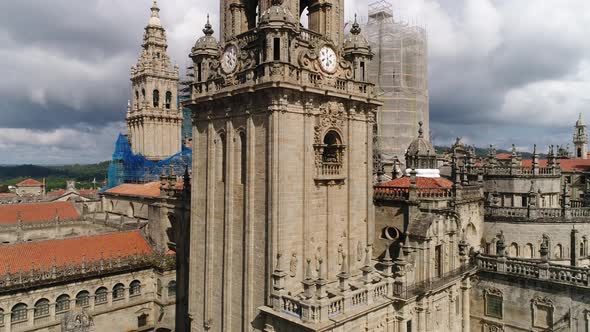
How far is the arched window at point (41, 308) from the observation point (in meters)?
31.5

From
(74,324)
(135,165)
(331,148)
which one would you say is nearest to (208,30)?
(331,148)

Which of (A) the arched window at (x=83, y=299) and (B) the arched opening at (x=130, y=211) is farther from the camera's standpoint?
(B) the arched opening at (x=130, y=211)

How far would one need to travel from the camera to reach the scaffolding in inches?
1934

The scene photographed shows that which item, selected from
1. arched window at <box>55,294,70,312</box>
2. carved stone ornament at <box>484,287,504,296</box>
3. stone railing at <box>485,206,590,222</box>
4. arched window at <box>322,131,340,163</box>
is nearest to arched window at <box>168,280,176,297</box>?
arched window at <box>55,294,70,312</box>

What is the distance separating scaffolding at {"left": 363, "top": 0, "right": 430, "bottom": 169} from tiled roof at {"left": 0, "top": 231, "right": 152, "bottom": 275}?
2982cm

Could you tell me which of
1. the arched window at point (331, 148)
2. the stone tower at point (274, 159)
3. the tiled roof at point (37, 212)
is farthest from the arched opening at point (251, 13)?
the tiled roof at point (37, 212)

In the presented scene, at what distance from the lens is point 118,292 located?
3622 cm

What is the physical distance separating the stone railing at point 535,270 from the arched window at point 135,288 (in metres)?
29.0

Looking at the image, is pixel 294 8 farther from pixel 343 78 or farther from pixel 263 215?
pixel 263 215

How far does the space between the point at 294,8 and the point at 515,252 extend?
26515mm

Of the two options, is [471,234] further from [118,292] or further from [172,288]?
[118,292]

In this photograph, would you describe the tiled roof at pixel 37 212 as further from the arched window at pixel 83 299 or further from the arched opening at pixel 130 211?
the arched window at pixel 83 299

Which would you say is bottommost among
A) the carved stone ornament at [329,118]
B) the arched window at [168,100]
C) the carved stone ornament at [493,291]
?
the carved stone ornament at [493,291]

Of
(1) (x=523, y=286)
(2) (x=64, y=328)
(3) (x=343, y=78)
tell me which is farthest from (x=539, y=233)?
(2) (x=64, y=328)
